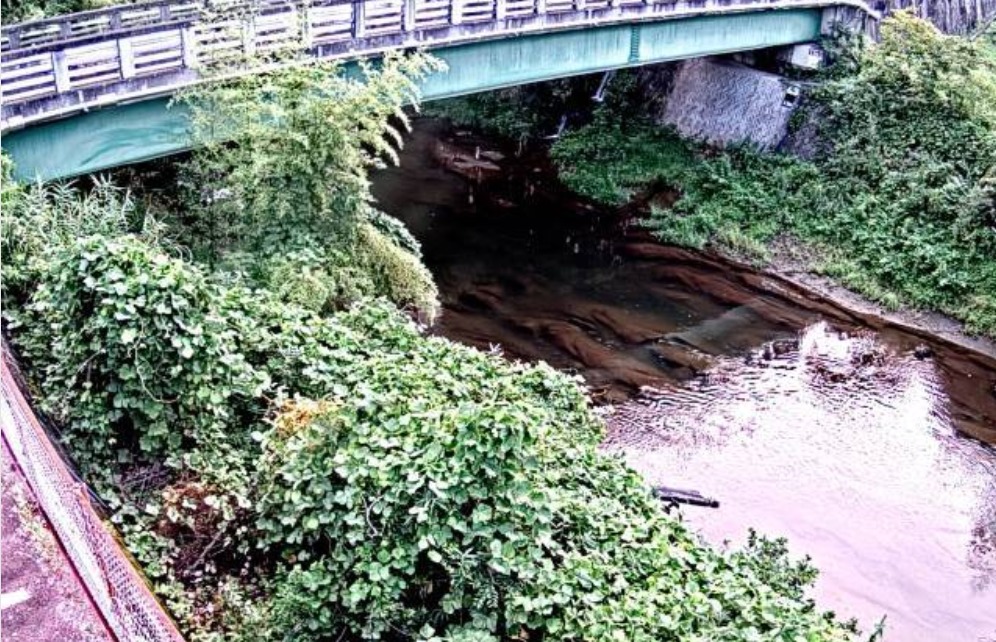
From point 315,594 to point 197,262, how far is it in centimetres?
970

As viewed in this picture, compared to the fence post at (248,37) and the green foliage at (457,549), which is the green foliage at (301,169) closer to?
the fence post at (248,37)

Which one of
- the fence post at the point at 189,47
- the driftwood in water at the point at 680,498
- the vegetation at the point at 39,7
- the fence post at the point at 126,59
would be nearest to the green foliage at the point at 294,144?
the fence post at the point at 189,47

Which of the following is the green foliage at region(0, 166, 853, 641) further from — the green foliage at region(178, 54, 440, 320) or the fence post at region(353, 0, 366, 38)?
the fence post at region(353, 0, 366, 38)

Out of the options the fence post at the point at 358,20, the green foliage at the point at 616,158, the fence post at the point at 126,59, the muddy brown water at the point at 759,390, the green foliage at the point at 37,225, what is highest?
the fence post at the point at 358,20

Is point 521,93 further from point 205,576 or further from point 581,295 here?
point 205,576

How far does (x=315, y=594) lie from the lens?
9.60m

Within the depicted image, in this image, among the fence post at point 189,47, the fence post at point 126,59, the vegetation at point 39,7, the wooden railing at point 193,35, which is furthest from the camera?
the vegetation at point 39,7

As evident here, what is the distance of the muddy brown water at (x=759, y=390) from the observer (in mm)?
16703

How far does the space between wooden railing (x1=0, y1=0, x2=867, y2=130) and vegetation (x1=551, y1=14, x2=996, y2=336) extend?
7513 mm

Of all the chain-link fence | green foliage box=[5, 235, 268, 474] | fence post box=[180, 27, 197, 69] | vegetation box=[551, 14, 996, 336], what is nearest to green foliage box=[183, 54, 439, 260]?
fence post box=[180, 27, 197, 69]

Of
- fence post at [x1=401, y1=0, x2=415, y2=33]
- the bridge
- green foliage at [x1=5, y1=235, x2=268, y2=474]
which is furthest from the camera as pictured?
fence post at [x1=401, y1=0, x2=415, y2=33]

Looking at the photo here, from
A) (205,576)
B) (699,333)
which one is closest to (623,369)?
(699,333)

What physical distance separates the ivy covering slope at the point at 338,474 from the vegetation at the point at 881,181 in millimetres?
14657

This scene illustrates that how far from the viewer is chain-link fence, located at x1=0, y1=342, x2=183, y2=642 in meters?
8.08
